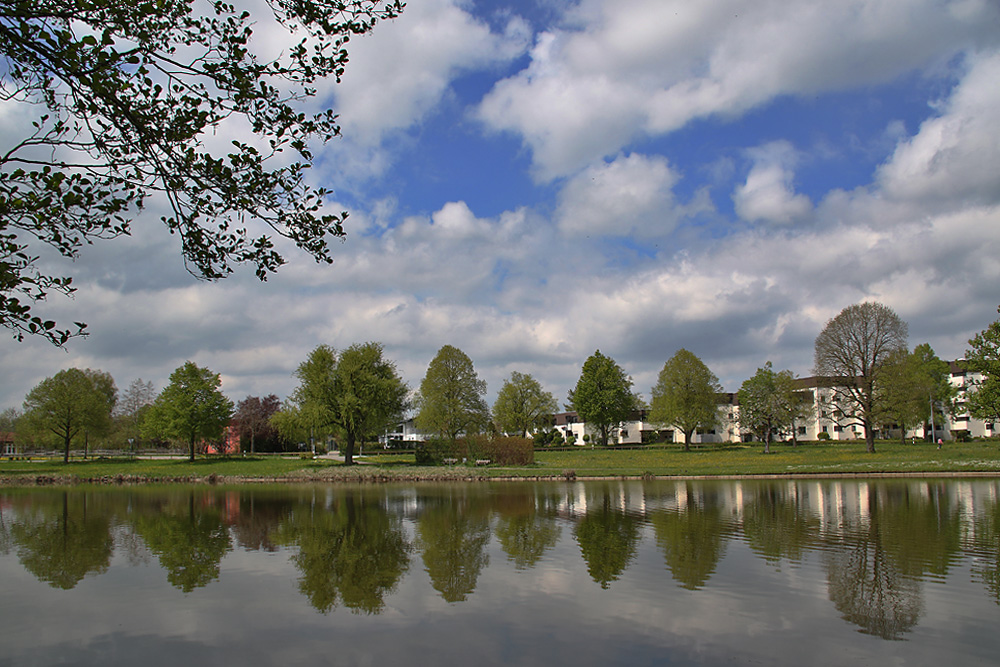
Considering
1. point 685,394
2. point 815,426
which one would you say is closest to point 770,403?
point 685,394

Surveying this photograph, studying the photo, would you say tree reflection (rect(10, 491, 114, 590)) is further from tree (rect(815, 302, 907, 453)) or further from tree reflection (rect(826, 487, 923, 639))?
tree (rect(815, 302, 907, 453))

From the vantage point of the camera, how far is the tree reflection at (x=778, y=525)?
16.8m

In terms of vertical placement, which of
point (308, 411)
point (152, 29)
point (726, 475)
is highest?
point (152, 29)

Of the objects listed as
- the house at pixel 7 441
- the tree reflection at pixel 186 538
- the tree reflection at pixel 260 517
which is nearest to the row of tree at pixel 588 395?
the tree reflection at pixel 260 517

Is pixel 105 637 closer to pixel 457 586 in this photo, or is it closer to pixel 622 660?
pixel 457 586

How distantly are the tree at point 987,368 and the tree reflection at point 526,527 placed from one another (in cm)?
3190

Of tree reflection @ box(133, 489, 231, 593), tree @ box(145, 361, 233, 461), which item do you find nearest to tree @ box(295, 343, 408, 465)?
tree @ box(145, 361, 233, 461)

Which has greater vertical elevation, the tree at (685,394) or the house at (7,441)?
the tree at (685,394)

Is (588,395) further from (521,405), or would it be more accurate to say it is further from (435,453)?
(435,453)

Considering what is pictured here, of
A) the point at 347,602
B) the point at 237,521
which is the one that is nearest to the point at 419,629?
the point at 347,602

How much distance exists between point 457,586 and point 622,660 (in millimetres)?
5289

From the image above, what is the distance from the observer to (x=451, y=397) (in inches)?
2692

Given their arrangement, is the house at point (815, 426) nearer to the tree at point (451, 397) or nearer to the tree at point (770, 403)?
the tree at point (770, 403)

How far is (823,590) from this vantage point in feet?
41.2
